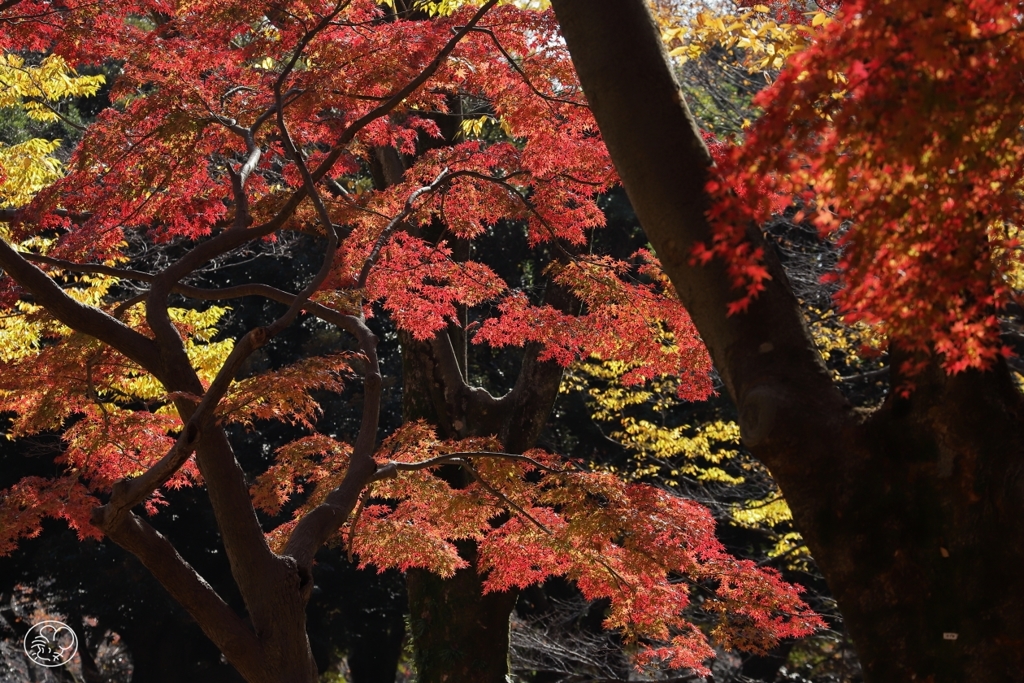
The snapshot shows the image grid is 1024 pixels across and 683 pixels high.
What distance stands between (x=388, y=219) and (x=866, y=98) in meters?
4.51

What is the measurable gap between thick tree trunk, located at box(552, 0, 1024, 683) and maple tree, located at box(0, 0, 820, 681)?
189 centimetres

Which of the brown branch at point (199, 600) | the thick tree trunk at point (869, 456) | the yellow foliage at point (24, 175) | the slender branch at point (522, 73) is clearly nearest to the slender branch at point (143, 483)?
the brown branch at point (199, 600)

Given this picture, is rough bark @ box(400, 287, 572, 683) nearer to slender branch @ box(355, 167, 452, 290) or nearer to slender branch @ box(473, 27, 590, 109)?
slender branch @ box(355, 167, 452, 290)

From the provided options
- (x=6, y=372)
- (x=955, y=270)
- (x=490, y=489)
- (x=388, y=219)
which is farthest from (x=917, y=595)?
(x=6, y=372)

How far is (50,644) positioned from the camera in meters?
11.9

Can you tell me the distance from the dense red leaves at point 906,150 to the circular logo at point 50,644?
11.3 meters

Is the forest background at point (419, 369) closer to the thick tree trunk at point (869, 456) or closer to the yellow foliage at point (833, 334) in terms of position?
the yellow foliage at point (833, 334)

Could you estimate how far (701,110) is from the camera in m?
11.9

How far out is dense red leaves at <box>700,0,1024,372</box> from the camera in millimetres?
1882

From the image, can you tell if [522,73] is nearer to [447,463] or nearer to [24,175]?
[447,463]

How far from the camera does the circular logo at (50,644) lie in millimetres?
11273

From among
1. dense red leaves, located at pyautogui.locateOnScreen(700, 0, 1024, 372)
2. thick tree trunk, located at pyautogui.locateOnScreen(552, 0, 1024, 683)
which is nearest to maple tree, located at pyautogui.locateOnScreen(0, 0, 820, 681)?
thick tree trunk, located at pyautogui.locateOnScreen(552, 0, 1024, 683)

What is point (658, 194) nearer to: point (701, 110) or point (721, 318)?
point (721, 318)

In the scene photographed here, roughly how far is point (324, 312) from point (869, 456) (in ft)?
9.18
